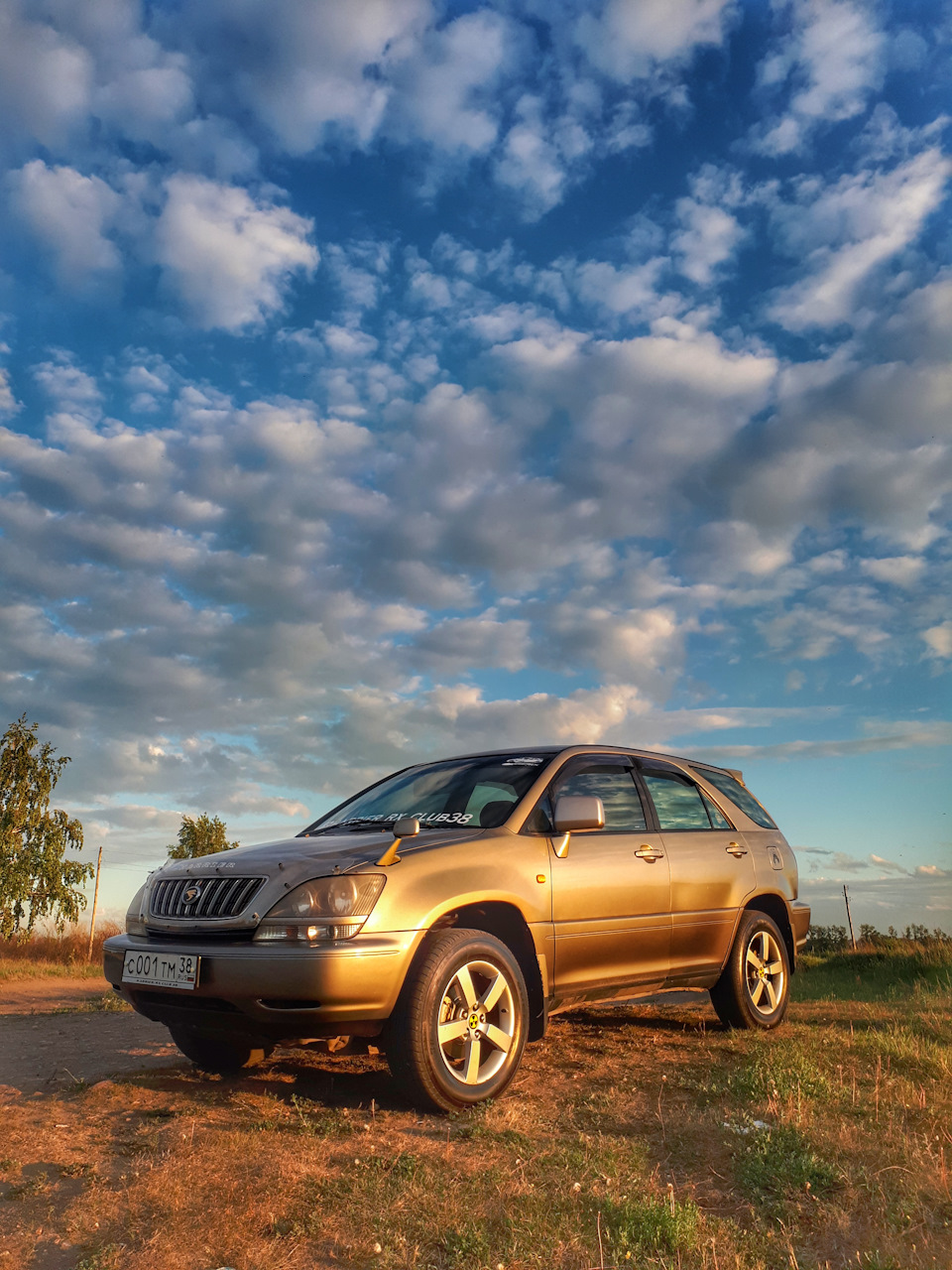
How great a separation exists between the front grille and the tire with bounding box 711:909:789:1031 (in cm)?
377

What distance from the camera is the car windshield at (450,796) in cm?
534

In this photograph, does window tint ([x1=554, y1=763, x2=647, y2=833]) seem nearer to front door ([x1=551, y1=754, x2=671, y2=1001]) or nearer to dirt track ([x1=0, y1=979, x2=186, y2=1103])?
front door ([x1=551, y1=754, x2=671, y2=1001])

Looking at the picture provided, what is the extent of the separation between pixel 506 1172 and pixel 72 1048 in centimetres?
478

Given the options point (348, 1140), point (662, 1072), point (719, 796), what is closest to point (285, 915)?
point (348, 1140)

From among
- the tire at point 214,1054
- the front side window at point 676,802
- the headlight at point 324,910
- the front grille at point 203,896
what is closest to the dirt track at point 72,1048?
the tire at point 214,1054

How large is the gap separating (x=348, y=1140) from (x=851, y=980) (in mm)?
19843

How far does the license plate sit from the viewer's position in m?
4.35

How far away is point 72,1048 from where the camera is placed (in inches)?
270

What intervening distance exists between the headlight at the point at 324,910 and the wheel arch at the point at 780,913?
12.7ft

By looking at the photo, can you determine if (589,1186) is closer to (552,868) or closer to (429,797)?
(552,868)

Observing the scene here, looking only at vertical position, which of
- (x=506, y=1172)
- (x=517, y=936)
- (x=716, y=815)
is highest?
(x=716, y=815)

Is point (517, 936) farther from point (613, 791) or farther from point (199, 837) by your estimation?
point (199, 837)

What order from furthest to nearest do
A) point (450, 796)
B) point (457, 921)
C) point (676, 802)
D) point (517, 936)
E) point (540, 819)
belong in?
point (676, 802) → point (450, 796) → point (540, 819) → point (517, 936) → point (457, 921)

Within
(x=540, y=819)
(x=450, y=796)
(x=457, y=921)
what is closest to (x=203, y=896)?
(x=457, y=921)
